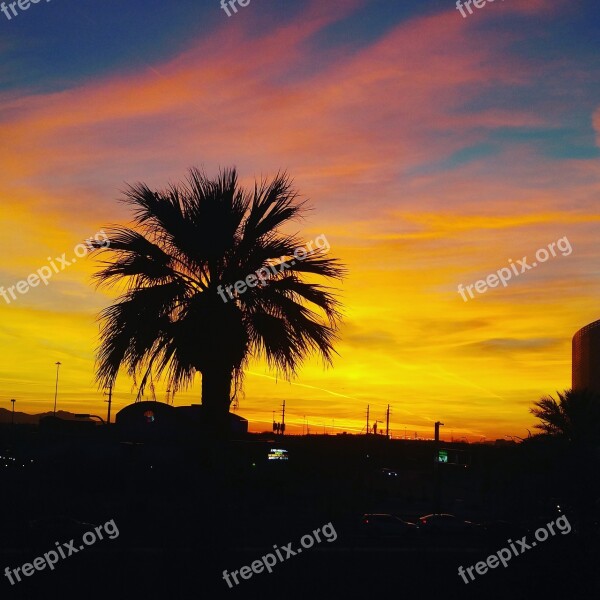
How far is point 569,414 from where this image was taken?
38906mm

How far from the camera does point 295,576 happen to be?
7754 millimetres

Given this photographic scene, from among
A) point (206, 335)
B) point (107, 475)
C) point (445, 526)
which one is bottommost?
point (445, 526)

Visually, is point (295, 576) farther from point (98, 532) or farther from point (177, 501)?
point (98, 532)

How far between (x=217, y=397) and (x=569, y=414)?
33.7 meters

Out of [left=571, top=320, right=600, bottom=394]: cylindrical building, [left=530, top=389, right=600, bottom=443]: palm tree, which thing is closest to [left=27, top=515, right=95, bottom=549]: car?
[left=530, top=389, right=600, bottom=443]: palm tree

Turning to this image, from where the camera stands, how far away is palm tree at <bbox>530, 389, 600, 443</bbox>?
38.2 metres

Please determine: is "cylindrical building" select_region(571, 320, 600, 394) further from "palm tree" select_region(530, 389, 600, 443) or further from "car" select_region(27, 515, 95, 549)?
"car" select_region(27, 515, 95, 549)

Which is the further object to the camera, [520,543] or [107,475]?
[107,475]

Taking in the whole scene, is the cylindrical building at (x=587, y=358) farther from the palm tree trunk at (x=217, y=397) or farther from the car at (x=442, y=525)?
the palm tree trunk at (x=217, y=397)

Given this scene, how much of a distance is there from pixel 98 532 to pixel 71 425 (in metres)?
41.9

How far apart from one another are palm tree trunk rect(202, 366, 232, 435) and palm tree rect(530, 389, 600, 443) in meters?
31.8

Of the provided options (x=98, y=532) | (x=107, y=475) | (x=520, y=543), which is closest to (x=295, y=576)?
(x=520, y=543)

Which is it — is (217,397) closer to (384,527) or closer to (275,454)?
(275,454)

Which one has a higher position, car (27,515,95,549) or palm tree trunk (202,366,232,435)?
palm tree trunk (202,366,232,435)
